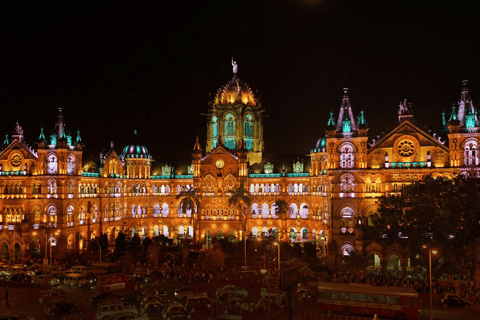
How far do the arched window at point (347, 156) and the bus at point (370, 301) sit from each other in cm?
3188

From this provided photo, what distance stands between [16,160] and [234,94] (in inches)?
1696

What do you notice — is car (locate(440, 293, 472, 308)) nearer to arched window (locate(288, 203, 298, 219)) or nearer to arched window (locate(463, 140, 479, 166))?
arched window (locate(463, 140, 479, 166))

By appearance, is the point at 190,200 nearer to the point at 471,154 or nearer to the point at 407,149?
the point at 407,149

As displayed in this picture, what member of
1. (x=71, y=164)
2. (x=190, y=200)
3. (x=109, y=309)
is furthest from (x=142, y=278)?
(x=71, y=164)

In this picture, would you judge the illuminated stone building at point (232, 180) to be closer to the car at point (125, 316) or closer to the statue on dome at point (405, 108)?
the statue on dome at point (405, 108)

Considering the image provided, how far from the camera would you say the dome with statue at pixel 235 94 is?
100125 millimetres

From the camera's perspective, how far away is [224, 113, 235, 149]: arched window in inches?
3898

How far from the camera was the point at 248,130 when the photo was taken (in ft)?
327

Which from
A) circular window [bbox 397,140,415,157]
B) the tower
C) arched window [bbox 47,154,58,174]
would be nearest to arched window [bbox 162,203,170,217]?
the tower

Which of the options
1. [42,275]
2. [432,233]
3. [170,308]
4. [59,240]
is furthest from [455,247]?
[59,240]

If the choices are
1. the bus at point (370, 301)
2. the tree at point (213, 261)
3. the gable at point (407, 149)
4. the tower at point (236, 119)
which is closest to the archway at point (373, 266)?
the gable at point (407, 149)

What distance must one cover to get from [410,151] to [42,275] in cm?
5257

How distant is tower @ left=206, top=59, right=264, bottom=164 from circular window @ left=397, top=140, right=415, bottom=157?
33.9 meters

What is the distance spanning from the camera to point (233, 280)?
58312 mm
